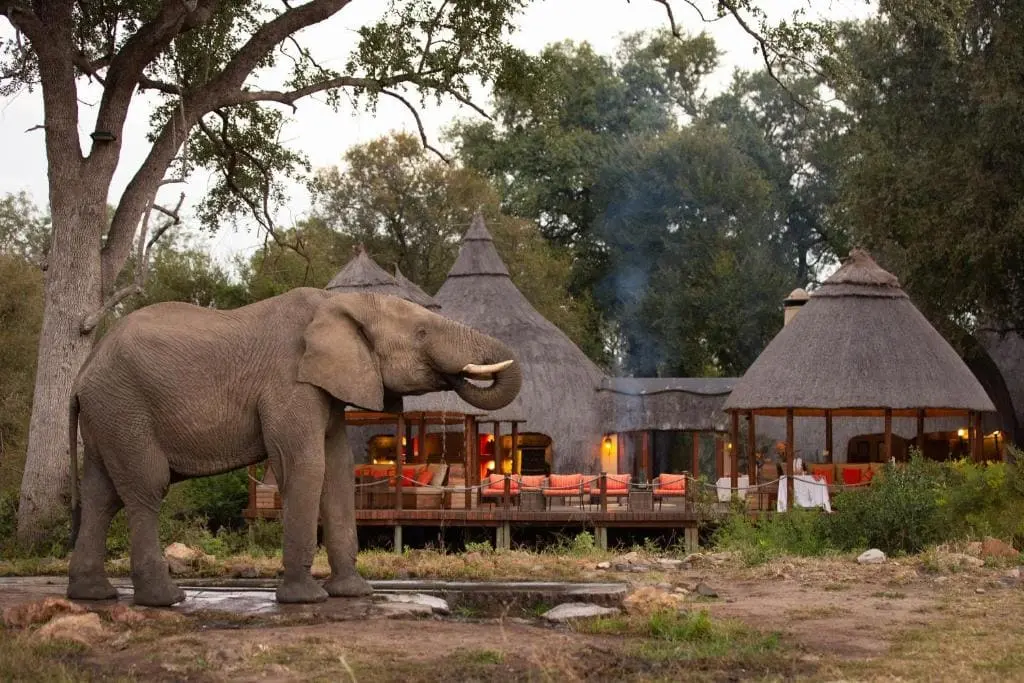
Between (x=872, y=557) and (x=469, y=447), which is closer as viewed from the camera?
(x=872, y=557)

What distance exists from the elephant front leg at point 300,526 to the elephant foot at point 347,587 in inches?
13.7

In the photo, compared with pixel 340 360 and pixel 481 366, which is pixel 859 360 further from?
pixel 340 360

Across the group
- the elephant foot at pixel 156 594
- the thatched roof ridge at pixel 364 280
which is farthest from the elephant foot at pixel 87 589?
the thatched roof ridge at pixel 364 280

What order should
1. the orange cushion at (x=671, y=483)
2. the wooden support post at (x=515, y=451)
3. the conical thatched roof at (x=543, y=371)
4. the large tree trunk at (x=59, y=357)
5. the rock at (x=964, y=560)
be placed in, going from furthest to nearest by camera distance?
the conical thatched roof at (x=543, y=371)
the wooden support post at (x=515, y=451)
the orange cushion at (x=671, y=483)
the large tree trunk at (x=59, y=357)
the rock at (x=964, y=560)

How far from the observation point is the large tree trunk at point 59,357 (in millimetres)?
18047

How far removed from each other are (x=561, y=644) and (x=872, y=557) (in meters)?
6.21

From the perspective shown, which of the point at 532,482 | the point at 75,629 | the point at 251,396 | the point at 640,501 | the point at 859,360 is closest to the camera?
the point at 75,629

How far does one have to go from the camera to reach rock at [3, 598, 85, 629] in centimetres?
958

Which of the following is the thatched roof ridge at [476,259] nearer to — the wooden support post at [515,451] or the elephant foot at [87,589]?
the wooden support post at [515,451]

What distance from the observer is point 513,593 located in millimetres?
11422

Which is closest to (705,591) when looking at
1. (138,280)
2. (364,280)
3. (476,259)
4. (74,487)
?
(74,487)

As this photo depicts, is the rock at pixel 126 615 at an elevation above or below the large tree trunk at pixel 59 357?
below

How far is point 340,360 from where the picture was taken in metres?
11.0

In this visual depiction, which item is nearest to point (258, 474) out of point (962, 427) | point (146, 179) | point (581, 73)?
point (146, 179)
